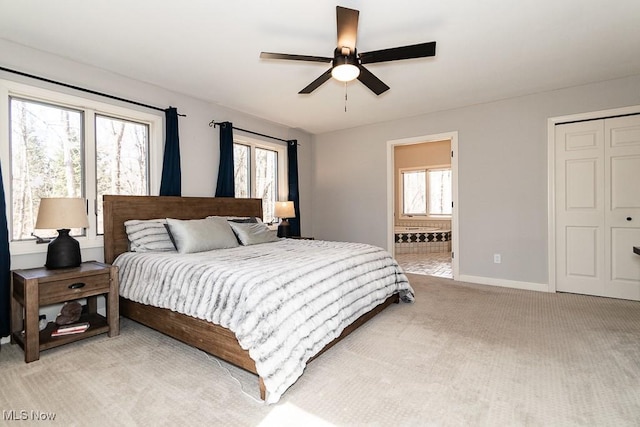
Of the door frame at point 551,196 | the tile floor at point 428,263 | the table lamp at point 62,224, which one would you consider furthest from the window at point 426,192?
the table lamp at point 62,224

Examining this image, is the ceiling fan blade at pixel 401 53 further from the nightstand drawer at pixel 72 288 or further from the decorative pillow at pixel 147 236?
the nightstand drawer at pixel 72 288

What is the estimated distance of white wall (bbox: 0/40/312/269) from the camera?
2697 mm

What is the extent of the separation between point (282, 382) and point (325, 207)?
4.34 meters

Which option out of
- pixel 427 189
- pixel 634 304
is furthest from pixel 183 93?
pixel 427 189

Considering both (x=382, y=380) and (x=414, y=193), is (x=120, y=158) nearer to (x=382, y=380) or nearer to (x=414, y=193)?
(x=382, y=380)

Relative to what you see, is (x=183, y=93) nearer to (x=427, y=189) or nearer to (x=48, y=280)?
(x=48, y=280)

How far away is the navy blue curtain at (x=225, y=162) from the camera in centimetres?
424

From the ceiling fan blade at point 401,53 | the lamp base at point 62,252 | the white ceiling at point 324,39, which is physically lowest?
the lamp base at point 62,252

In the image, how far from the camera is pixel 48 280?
90.4 inches

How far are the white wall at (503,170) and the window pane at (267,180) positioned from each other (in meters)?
1.70

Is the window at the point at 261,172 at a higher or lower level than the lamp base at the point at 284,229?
higher

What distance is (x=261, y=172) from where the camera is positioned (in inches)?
204

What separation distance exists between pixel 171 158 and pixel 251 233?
1.28 meters

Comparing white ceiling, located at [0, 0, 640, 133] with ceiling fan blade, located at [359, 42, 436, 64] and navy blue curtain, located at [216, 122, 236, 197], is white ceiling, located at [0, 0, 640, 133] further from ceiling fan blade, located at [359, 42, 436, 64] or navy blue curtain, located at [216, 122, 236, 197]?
navy blue curtain, located at [216, 122, 236, 197]
